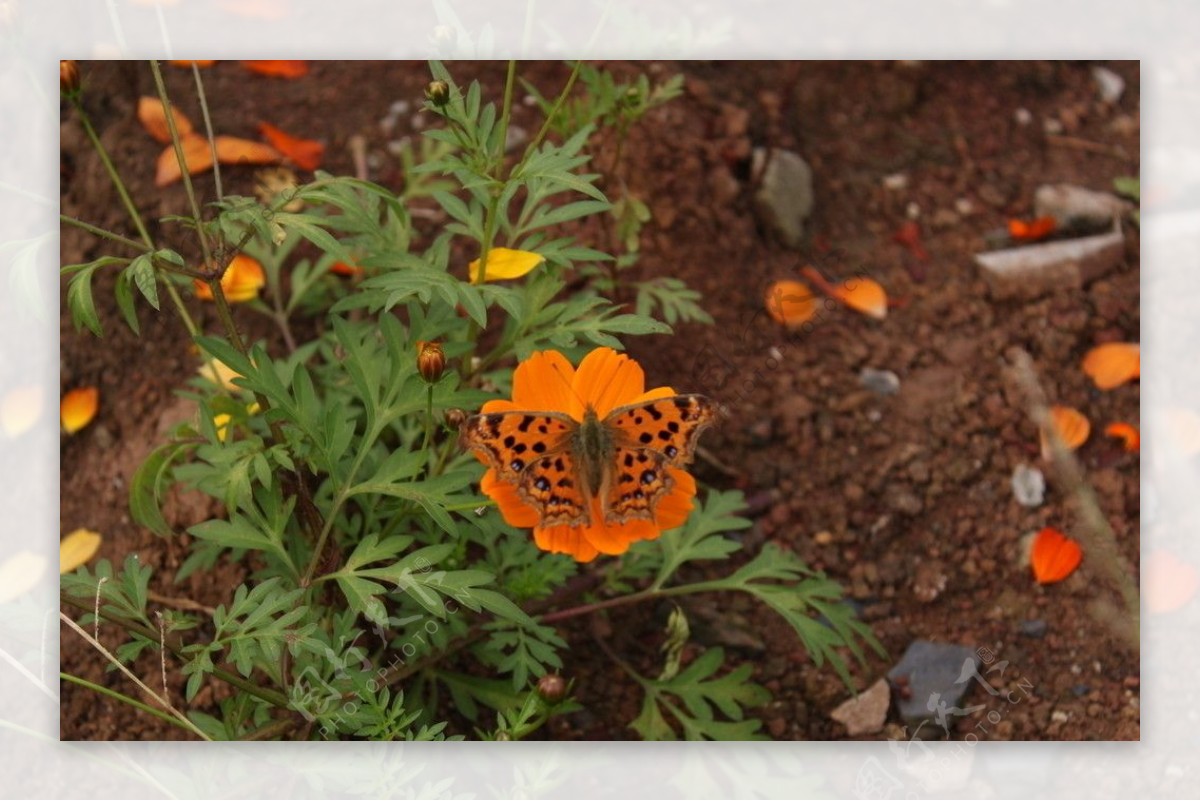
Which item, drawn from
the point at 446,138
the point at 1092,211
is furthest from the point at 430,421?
the point at 1092,211

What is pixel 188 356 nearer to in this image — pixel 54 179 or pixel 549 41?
pixel 54 179

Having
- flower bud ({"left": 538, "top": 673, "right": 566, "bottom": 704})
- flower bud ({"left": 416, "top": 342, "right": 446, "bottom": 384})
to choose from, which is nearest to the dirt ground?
flower bud ({"left": 538, "top": 673, "right": 566, "bottom": 704})

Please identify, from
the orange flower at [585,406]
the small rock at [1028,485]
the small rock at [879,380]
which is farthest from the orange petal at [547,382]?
the small rock at [1028,485]

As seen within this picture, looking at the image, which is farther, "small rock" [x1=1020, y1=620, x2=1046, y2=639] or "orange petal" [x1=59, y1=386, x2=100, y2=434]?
"orange petal" [x1=59, y1=386, x2=100, y2=434]

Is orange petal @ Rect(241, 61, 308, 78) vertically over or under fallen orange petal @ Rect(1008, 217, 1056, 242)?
over

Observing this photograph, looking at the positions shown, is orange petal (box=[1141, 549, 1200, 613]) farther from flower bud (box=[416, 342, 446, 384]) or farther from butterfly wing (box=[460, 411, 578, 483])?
flower bud (box=[416, 342, 446, 384])

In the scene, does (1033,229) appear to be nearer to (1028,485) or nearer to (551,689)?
(1028,485)

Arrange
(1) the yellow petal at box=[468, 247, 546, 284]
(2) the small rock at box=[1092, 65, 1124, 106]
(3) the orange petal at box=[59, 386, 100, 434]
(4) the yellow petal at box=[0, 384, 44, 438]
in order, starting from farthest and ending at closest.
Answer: (2) the small rock at box=[1092, 65, 1124, 106], (3) the orange petal at box=[59, 386, 100, 434], (4) the yellow petal at box=[0, 384, 44, 438], (1) the yellow petal at box=[468, 247, 546, 284]

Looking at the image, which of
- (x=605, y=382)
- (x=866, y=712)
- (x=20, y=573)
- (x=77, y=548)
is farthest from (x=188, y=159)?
(x=866, y=712)
